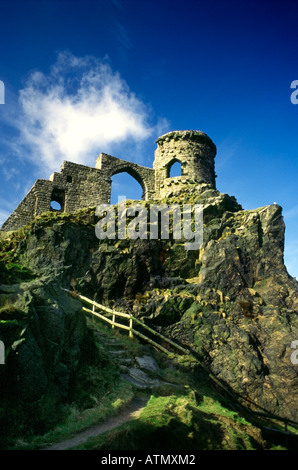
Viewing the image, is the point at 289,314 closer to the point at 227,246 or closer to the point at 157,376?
the point at 227,246

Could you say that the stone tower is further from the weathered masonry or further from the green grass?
the green grass

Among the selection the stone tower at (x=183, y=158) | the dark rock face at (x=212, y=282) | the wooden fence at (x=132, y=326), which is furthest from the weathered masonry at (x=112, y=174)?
the wooden fence at (x=132, y=326)

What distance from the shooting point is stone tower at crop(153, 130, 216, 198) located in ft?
103

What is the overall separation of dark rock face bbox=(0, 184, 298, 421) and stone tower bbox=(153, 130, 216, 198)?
5.54m

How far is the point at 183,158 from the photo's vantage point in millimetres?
31984

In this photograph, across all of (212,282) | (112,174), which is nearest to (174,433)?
(212,282)

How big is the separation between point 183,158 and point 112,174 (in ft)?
22.5

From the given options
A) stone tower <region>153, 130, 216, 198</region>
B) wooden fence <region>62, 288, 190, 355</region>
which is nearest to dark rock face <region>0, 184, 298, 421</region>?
wooden fence <region>62, 288, 190, 355</region>

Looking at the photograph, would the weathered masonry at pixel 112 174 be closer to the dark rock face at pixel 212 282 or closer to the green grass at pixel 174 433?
the dark rock face at pixel 212 282

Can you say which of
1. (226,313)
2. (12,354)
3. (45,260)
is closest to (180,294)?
(226,313)

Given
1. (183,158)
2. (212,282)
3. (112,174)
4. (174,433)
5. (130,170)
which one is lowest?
(174,433)

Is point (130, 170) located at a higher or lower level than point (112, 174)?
higher

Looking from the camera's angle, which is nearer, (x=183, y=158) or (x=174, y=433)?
(x=174, y=433)

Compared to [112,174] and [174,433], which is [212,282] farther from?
[112,174]
